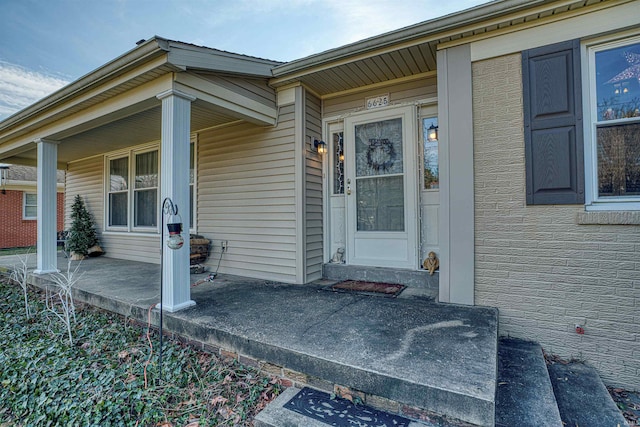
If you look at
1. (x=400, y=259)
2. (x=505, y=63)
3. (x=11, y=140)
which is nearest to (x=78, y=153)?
(x=11, y=140)

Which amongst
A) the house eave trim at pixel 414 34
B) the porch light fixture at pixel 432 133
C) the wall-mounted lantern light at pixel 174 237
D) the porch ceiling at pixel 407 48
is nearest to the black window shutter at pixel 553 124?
the porch ceiling at pixel 407 48

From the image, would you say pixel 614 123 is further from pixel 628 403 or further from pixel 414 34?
pixel 628 403

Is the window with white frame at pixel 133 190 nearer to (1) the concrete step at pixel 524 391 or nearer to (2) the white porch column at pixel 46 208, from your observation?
(2) the white porch column at pixel 46 208

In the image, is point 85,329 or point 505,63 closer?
point 505,63

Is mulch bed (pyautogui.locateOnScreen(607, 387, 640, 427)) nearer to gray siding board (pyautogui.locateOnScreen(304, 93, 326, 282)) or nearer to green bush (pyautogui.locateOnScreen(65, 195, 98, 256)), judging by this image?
gray siding board (pyautogui.locateOnScreen(304, 93, 326, 282))

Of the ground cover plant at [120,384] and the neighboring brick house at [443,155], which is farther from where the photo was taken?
the neighboring brick house at [443,155]

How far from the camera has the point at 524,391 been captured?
1.80 meters

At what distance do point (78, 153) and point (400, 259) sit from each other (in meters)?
7.25

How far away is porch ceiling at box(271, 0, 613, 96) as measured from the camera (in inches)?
99.4

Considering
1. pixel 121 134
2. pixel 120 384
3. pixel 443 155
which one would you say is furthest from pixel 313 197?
pixel 121 134

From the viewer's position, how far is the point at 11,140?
559 centimetres

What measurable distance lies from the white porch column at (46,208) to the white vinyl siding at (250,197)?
2.33 metres

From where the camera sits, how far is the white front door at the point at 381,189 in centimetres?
370

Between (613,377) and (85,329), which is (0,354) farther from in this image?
(613,377)
